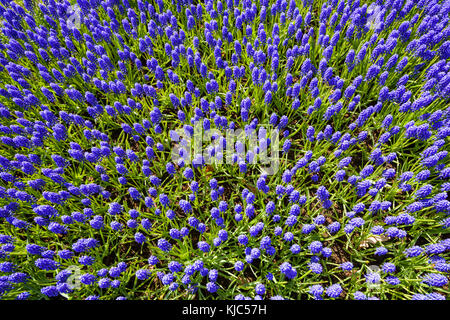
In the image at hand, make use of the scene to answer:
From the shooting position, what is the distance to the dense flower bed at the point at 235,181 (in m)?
2.80

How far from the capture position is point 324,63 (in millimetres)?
3600

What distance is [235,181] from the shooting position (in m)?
3.64

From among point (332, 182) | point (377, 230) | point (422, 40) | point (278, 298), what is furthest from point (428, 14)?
point (278, 298)

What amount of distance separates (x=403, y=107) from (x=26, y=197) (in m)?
4.94

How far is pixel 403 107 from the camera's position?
10.7 ft


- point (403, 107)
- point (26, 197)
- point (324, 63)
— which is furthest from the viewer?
point (324, 63)

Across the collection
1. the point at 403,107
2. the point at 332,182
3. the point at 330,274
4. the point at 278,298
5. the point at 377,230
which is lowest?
the point at 278,298

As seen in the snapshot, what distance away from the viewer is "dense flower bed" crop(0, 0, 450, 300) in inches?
110
